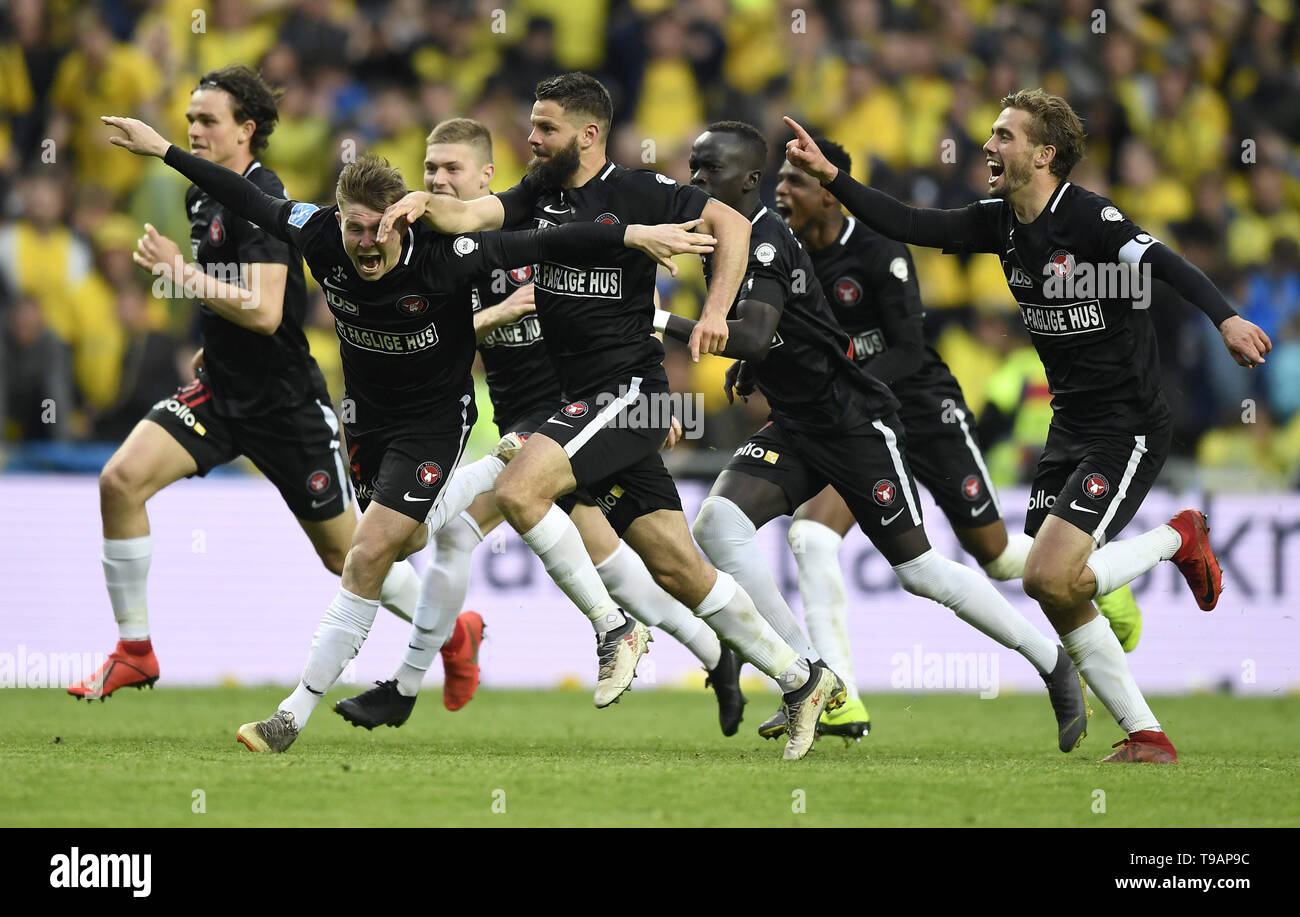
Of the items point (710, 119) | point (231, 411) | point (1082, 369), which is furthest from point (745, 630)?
point (710, 119)

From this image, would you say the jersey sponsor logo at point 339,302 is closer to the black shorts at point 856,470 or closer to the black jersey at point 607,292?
the black jersey at point 607,292

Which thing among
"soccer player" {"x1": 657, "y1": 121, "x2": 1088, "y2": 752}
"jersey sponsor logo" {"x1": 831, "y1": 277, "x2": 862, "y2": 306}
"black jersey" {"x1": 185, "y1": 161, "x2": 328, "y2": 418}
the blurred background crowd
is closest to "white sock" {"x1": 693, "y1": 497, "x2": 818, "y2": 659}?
"soccer player" {"x1": 657, "y1": 121, "x2": 1088, "y2": 752}

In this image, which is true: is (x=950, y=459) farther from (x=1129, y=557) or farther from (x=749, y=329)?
(x=749, y=329)

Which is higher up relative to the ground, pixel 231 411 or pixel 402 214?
pixel 402 214

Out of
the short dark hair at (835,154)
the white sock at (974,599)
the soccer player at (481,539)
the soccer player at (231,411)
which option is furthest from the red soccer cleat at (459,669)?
the short dark hair at (835,154)

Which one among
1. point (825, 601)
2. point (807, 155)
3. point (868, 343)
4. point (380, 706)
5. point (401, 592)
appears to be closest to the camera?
point (807, 155)

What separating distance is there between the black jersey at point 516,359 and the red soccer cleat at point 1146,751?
291 centimetres

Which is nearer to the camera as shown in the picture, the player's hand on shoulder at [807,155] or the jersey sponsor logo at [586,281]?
the jersey sponsor logo at [586,281]

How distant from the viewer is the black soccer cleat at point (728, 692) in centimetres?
767

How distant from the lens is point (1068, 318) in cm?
674

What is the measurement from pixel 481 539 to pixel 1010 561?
2655mm

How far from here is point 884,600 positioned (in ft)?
35.1

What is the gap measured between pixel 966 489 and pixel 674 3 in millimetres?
7509

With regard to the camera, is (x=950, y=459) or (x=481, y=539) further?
(x=950, y=459)
